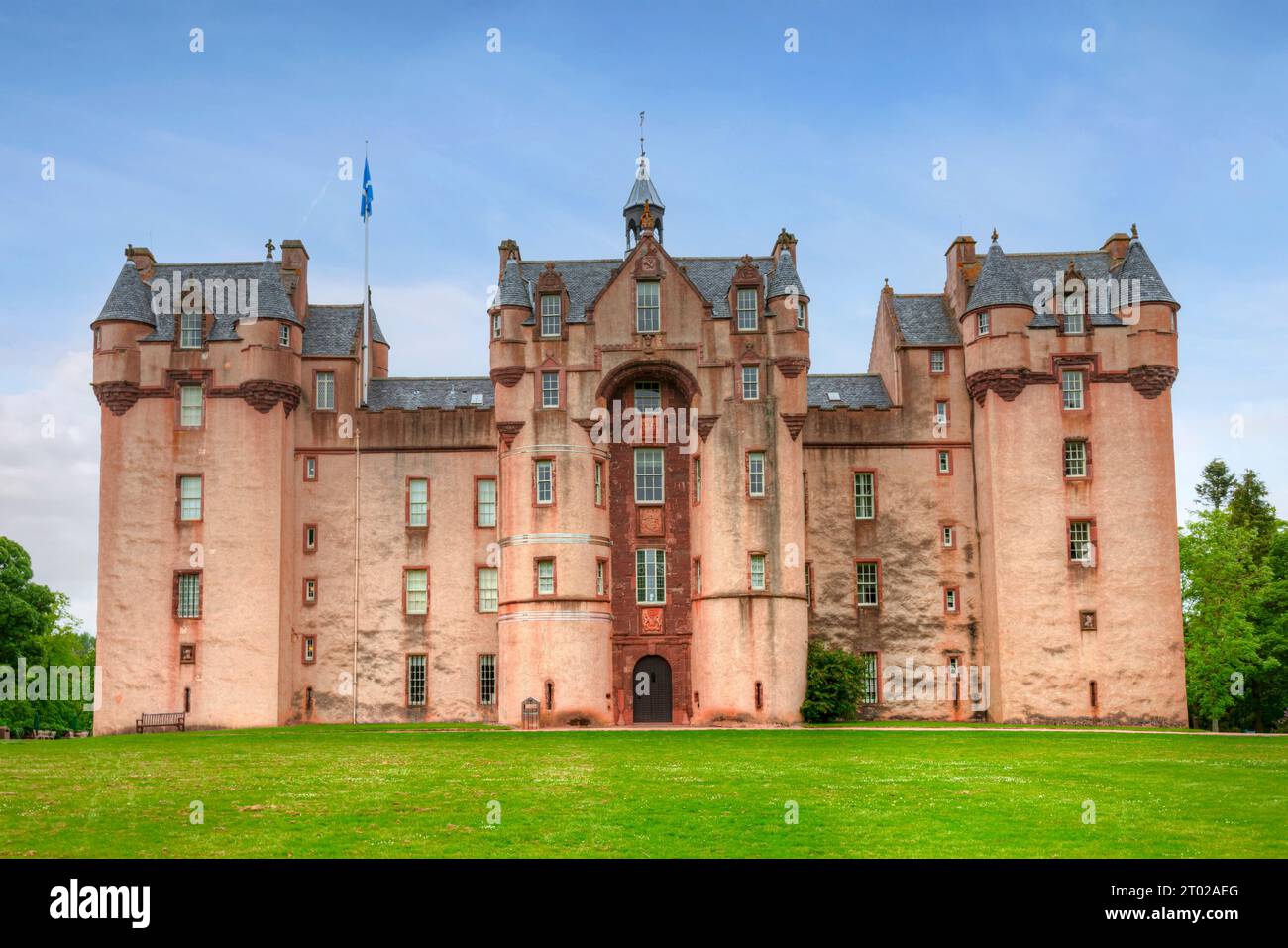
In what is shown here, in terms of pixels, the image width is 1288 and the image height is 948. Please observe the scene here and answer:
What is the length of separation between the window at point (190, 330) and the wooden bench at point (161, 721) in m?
16.2

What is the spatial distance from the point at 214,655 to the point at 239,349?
44.0ft

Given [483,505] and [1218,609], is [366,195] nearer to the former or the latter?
[483,505]

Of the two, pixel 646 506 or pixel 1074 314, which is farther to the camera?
pixel 1074 314

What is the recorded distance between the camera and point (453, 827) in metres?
20.2

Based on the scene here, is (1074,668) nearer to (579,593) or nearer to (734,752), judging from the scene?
(579,593)

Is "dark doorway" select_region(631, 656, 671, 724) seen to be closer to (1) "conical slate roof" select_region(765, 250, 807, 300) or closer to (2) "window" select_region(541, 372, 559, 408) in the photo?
(2) "window" select_region(541, 372, 559, 408)

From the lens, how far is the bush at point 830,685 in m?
54.1

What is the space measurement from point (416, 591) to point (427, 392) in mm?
10149

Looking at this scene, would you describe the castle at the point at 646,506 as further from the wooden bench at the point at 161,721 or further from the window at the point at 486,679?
the wooden bench at the point at 161,721

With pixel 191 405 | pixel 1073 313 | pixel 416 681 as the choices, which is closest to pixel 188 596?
pixel 191 405

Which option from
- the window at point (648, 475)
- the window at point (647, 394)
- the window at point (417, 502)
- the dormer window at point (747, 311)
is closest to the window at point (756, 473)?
the window at point (648, 475)

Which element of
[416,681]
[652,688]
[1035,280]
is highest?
[1035,280]

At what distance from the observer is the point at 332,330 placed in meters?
62.8

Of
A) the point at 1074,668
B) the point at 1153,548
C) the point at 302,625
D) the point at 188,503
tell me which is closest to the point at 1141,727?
the point at 1074,668
